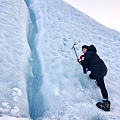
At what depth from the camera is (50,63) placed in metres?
7.29

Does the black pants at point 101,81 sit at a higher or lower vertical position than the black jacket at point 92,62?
lower

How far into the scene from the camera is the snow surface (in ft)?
19.0

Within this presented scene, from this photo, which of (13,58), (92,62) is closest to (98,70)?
(92,62)

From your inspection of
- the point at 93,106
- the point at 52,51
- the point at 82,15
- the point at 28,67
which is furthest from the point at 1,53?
the point at 82,15

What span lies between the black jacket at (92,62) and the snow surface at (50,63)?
0.67 meters

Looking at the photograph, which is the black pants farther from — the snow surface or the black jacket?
the snow surface

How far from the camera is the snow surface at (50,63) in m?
5.78

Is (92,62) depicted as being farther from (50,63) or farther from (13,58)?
(13,58)

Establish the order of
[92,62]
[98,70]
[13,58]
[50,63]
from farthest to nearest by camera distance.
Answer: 1. [50,63]
2. [13,58]
3. [92,62]
4. [98,70]

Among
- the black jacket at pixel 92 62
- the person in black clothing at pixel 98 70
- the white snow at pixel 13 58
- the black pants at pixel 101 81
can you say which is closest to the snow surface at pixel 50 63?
the white snow at pixel 13 58

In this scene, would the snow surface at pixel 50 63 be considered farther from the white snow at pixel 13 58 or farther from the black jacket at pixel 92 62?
the black jacket at pixel 92 62

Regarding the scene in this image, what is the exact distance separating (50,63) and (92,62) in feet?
5.04

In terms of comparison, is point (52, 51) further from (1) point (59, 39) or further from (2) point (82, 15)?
(2) point (82, 15)

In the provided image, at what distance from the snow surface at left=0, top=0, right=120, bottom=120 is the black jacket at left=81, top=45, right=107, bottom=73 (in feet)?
2.19
